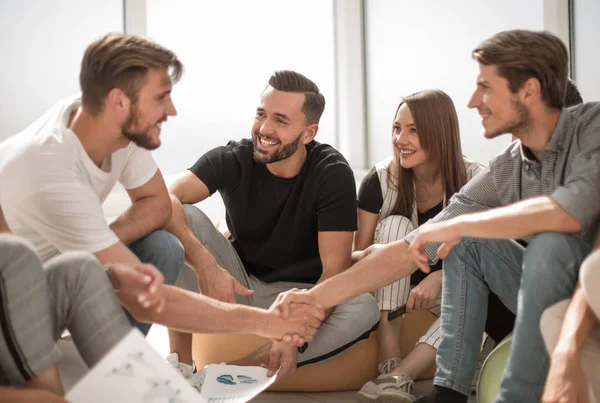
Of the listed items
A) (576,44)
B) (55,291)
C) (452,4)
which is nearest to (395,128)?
(576,44)

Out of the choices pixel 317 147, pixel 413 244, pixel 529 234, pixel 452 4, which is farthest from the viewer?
pixel 452 4

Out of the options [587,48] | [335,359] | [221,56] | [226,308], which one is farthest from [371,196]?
[221,56]

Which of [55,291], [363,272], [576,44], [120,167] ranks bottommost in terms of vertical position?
[363,272]

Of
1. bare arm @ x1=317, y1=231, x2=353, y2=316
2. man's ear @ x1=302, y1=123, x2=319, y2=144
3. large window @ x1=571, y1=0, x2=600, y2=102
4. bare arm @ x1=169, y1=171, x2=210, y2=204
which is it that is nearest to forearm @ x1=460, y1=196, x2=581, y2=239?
bare arm @ x1=317, y1=231, x2=353, y2=316

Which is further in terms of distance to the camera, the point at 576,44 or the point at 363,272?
the point at 576,44

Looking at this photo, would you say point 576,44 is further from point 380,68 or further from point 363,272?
point 363,272

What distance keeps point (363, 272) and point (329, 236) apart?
13.7 inches

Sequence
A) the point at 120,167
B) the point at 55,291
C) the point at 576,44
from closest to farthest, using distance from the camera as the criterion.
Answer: the point at 55,291 → the point at 120,167 → the point at 576,44

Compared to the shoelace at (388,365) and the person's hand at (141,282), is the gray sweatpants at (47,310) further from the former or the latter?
the shoelace at (388,365)

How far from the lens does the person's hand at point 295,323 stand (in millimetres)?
2439

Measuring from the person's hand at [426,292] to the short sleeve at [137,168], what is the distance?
0.94 meters

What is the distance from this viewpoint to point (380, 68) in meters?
5.67

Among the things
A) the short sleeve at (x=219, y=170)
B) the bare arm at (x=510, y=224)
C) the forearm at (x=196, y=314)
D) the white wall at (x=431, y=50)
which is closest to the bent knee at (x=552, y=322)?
the bare arm at (x=510, y=224)

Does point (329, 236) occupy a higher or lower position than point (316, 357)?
higher
